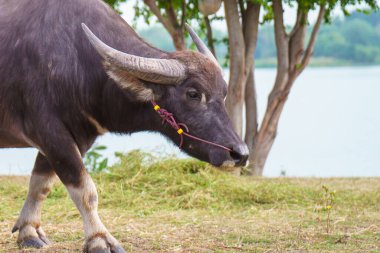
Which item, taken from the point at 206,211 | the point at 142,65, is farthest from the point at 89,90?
the point at 206,211

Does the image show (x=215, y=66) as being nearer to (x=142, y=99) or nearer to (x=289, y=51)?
(x=142, y=99)

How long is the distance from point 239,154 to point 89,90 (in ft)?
3.47

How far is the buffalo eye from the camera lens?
4.66 m

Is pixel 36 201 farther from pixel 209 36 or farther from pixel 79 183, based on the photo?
pixel 209 36

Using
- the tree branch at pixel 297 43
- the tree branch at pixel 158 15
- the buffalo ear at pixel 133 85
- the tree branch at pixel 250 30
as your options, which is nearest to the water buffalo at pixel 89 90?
the buffalo ear at pixel 133 85

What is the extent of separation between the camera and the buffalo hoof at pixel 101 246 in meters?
4.80

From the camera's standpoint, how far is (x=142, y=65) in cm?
460

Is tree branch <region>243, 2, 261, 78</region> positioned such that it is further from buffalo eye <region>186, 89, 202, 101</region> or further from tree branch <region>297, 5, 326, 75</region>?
buffalo eye <region>186, 89, 202, 101</region>

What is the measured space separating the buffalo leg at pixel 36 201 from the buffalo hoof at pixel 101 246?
0.67 meters

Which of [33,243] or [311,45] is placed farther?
[311,45]

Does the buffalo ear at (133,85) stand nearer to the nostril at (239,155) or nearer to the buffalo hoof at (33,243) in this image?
the nostril at (239,155)

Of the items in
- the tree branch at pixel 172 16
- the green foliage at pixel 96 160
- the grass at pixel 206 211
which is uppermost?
the tree branch at pixel 172 16

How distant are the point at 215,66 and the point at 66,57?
93cm

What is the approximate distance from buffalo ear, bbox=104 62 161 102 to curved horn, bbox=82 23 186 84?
0.06 m
